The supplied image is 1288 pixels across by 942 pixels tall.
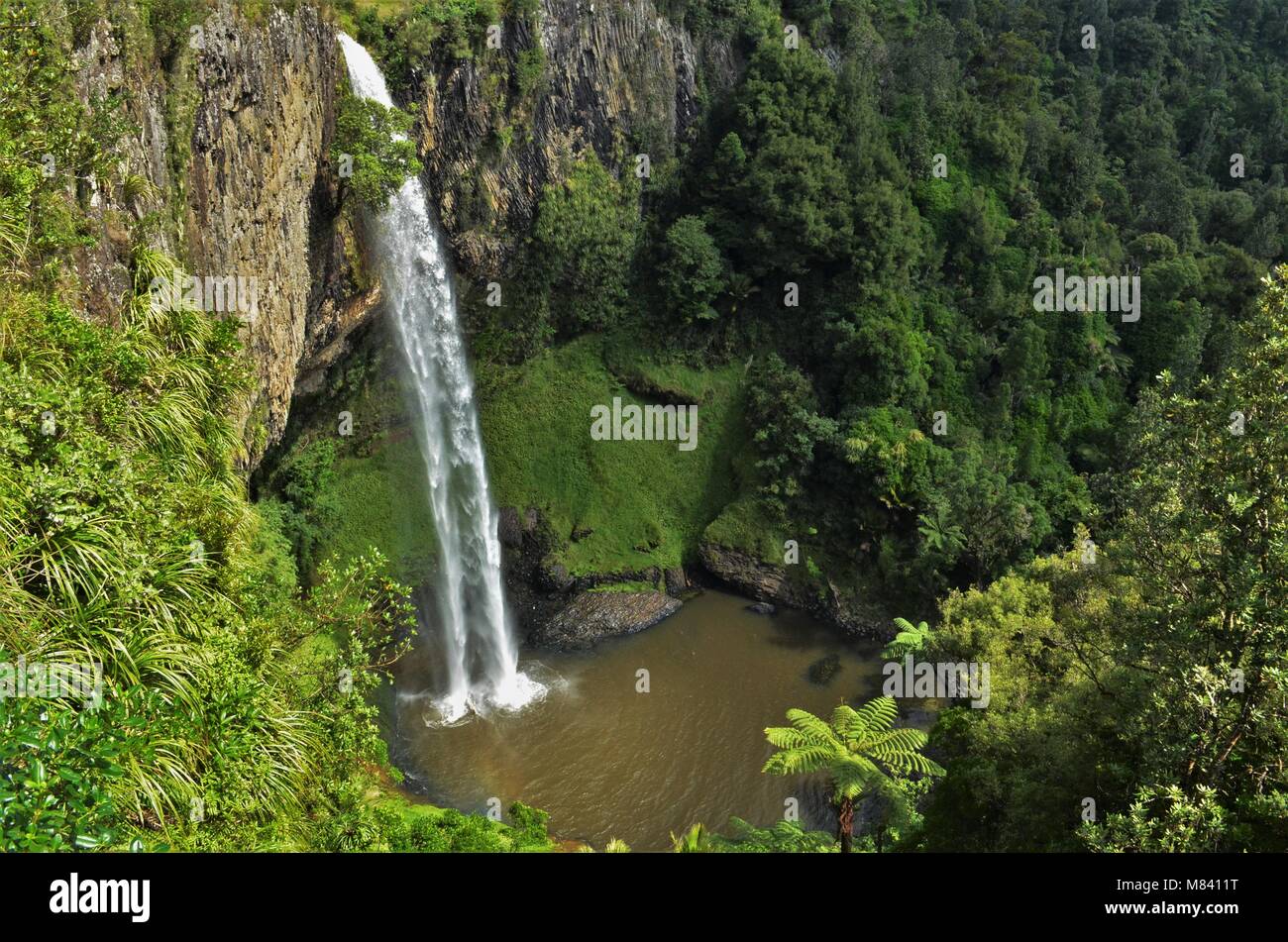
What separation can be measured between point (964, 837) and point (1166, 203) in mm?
26111

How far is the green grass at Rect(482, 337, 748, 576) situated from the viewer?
22.7m

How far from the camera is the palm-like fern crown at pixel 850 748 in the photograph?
990cm

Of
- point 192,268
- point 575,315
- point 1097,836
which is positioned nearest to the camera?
point 1097,836

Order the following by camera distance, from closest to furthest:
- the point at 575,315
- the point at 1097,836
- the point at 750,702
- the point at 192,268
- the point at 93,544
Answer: the point at 93,544 → the point at 1097,836 → the point at 192,268 → the point at 750,702 → the point at 575,315

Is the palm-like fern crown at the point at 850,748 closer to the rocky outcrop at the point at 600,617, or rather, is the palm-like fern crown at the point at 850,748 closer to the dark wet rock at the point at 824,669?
the dark wet rock at the point at 824,669

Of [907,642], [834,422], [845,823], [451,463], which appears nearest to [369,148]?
[451,463]

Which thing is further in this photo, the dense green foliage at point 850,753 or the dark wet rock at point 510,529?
the dark wet rock at point 510,529

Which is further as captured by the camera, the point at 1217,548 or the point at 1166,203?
the point at 1166,203

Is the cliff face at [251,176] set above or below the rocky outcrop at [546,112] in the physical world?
below

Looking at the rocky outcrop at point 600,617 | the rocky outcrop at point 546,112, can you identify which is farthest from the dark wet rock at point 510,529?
the rocky outcrop at point 546,112

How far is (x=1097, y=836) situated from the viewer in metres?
6.24

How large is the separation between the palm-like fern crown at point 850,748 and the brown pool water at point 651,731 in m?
5.44
